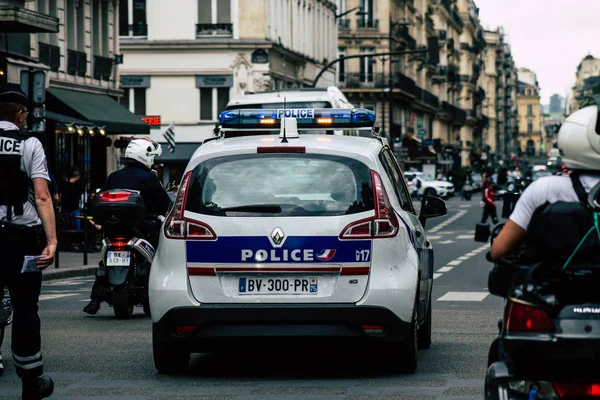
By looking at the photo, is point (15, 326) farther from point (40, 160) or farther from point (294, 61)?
point (294, 61)

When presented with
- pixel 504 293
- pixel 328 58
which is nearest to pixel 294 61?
pixel 328 58

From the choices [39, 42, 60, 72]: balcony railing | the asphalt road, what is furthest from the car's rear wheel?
[39, 42, 60, 72]: balcony railing

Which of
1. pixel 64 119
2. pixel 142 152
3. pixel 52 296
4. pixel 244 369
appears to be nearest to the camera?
pixel 244 369

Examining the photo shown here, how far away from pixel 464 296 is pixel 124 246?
5.39 m

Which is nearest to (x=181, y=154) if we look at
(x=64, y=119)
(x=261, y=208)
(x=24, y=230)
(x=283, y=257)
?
(x=64, y=119)

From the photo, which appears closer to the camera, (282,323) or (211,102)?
(282,323)

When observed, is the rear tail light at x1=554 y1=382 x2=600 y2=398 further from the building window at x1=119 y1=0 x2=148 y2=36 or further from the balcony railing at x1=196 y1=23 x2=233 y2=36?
the building window at x1=119 y1=0 x2=148 y2=36

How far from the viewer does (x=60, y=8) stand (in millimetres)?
37500

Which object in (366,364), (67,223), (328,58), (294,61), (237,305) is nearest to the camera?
(237,305)

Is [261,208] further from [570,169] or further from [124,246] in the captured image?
[124,246]

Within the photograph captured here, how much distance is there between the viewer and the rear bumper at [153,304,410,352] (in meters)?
9.11

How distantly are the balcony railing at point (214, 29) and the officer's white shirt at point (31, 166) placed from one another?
163ft

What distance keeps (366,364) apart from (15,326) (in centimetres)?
301

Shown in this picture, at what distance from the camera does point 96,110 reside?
1459 inches
